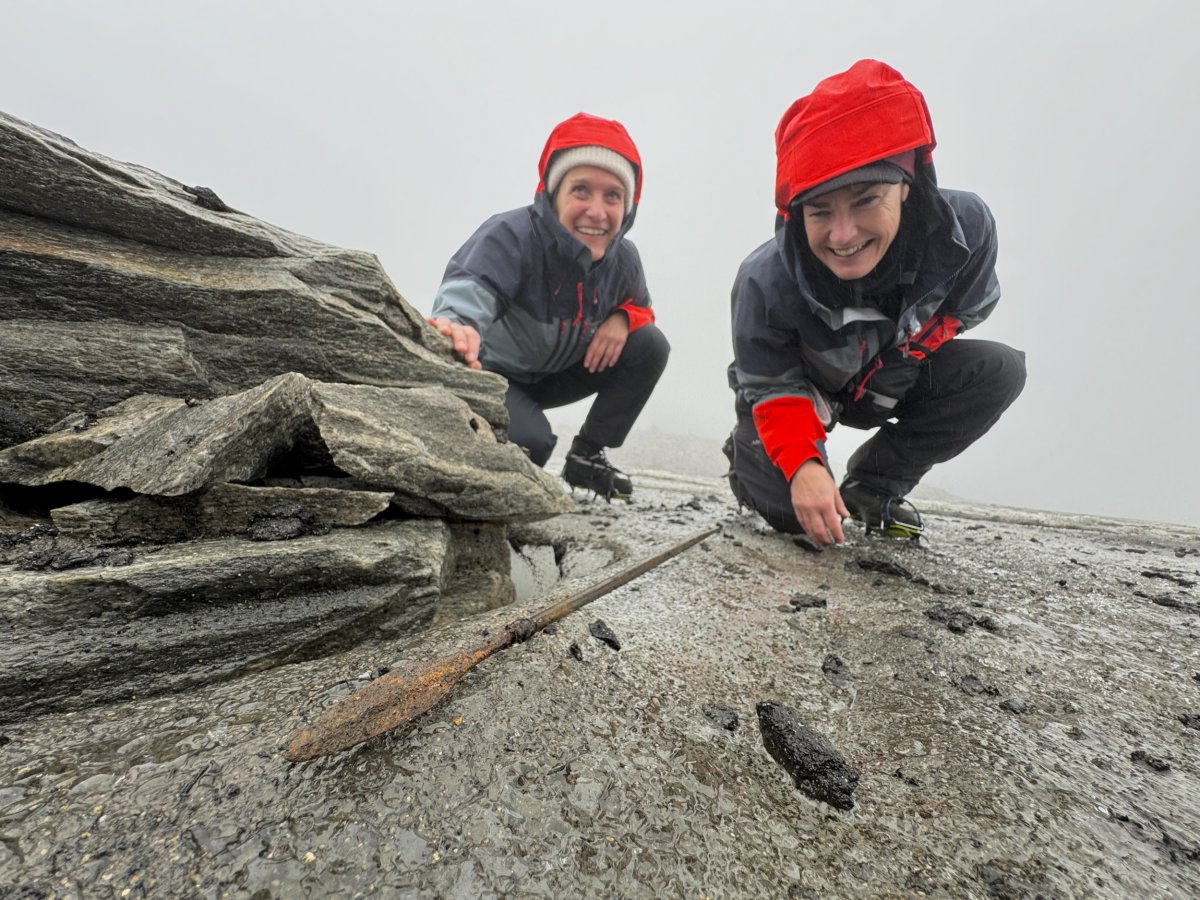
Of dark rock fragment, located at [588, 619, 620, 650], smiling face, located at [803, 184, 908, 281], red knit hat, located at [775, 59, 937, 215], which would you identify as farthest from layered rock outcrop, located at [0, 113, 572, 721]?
red knit hat, located at [775, 59, 937, 215]

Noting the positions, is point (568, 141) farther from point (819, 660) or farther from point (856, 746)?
point (856, 746)

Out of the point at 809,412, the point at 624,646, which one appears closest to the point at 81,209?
the point at 624,646

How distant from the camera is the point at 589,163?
4176 mm

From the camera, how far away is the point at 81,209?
2.06 m


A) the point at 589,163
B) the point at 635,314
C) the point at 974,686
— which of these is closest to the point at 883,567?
the point at 974,686

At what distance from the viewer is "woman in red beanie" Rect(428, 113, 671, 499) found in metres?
3.99

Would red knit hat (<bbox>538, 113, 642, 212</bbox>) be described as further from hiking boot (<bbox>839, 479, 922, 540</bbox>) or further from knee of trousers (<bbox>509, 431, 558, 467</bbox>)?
hiking boot (<bbox>839, 479, 922, 540</bbox>)

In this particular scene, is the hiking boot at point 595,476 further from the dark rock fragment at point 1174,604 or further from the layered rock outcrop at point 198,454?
the dark rock fragment at point 1174,604

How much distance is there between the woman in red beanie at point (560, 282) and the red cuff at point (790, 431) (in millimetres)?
1882

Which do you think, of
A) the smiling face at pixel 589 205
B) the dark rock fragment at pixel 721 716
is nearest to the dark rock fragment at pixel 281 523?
the dark rock fragment at pixel 721 716

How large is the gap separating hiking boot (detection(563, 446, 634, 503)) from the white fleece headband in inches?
97.0

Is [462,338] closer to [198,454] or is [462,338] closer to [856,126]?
[198,454]

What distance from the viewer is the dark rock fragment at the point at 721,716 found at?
1.33 metres

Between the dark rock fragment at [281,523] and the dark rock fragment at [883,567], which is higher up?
the dark rock fragment at [883,567]
